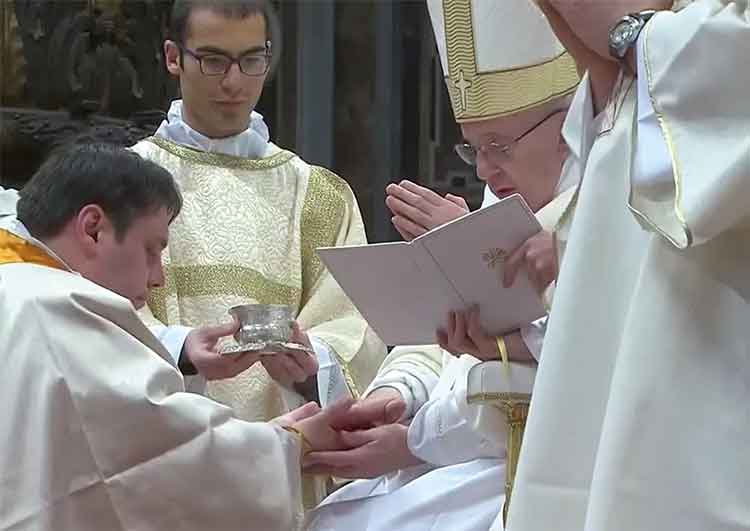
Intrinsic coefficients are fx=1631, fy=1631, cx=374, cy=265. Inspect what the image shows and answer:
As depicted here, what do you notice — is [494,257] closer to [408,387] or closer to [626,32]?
[408,387]

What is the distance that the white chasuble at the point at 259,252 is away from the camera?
4109 millimetres

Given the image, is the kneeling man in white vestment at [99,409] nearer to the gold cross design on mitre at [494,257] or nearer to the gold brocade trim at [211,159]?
the gold cross design on mitre at [494,257]

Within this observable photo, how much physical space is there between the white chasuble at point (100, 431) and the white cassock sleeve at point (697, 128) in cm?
131

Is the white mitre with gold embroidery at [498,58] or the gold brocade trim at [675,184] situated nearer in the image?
the gold brocade trim at [675,184]

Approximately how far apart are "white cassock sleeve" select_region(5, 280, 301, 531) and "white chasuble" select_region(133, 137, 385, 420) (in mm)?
996

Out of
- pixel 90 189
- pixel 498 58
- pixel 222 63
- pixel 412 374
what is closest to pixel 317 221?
pixel 222 63

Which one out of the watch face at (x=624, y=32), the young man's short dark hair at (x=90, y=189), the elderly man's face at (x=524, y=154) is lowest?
the young man's short dark hair at (x=90, y=189)

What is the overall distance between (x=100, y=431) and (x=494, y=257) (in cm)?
77

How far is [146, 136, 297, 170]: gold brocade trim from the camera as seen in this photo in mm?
4363

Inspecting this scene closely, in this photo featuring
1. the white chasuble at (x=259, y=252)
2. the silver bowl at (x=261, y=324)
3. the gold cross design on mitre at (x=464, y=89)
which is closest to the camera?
the gold cross design on mitre at (x=464, y=89)

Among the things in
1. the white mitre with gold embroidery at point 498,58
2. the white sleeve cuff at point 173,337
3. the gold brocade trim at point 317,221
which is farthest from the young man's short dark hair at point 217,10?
the white mitre with gold embroidery at point 498,58

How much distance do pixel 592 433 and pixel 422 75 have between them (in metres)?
6.11

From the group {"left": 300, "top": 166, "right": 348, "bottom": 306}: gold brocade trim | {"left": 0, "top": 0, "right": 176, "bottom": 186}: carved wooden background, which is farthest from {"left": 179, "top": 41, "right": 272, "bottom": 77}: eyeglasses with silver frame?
{"left": 0, "top": 0, "right": 176, "bottom": 186}: carved wooden background

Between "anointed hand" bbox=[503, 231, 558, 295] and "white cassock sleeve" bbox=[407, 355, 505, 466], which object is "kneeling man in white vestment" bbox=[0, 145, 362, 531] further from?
"anointed hand" bbox=[503, 231, 558, 295]
